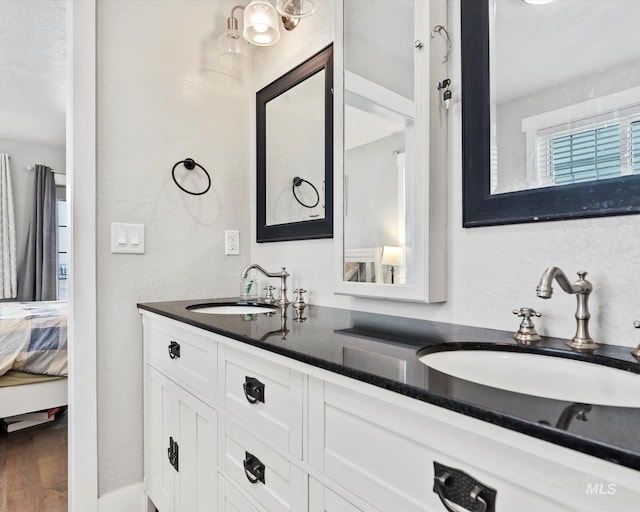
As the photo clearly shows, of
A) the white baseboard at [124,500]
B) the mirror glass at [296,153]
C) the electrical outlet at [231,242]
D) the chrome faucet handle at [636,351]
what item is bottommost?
the white baseboard at [124,500]

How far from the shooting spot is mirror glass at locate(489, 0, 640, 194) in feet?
2.76

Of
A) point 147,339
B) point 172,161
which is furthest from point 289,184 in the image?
point 147,339

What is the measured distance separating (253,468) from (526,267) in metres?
0.81

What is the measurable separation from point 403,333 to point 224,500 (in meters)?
0.67

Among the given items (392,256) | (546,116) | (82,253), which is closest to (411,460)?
(392,256)

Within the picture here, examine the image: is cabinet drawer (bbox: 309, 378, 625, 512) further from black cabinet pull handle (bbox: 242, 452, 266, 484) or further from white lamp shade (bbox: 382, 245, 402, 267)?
white lamp shade (bbox: 382, 245, 402, 267)

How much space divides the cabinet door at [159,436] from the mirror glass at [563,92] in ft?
4.19

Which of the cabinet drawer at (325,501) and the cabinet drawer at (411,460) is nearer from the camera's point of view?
the cabinet drawer at (411,460)

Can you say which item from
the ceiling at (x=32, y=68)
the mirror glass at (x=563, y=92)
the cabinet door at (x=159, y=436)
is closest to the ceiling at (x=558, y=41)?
the mirror glass at (x=563, y=92)

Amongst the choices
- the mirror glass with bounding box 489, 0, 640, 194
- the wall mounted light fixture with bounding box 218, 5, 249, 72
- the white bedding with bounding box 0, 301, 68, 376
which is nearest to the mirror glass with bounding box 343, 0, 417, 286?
the mirror glass with bounding box 489, 0, 640, 194

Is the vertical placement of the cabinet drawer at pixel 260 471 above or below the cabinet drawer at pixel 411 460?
below

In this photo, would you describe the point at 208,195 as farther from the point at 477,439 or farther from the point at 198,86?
the point at 477,439

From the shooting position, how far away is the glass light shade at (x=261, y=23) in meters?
1.68

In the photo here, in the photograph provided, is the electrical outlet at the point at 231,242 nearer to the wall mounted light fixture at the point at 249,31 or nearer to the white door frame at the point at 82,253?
the white door frame at the point at 82,253
